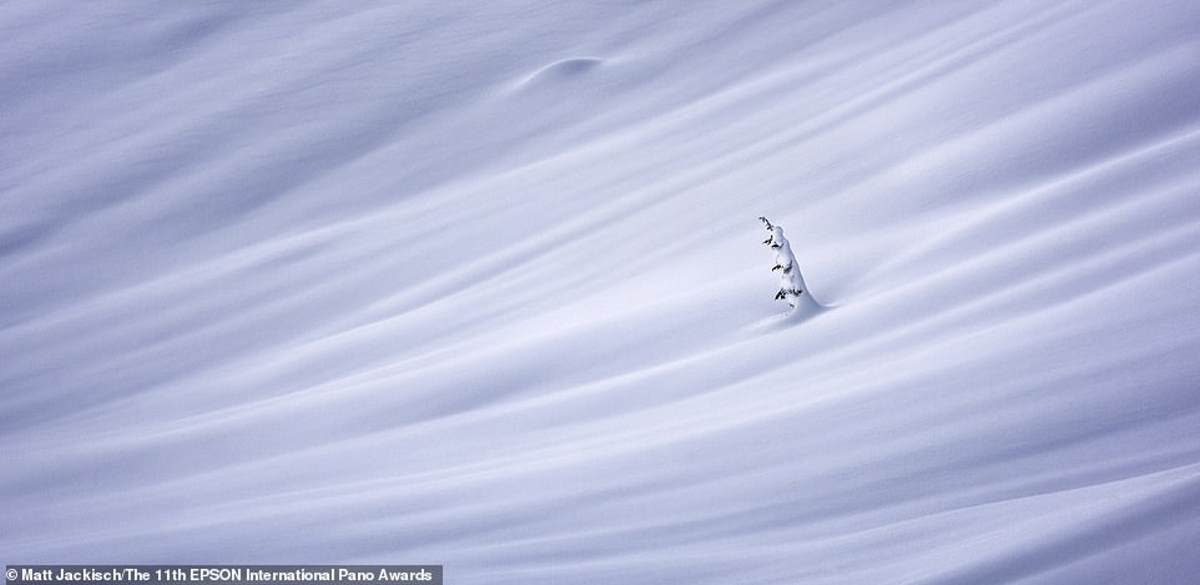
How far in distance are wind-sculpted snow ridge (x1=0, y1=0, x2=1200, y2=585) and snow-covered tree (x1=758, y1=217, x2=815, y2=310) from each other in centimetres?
15

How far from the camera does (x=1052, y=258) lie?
3344mm

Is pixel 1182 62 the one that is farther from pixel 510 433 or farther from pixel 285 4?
pixel 285 4

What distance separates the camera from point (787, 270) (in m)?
3.68

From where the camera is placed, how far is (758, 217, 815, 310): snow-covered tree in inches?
142

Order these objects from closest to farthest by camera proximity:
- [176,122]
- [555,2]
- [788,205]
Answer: [788,205] < [176,122] < [555,2]

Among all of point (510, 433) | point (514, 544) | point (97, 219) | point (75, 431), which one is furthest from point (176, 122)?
point (514, 544)

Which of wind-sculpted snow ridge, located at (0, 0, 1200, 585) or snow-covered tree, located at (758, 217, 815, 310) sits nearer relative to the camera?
wind-sculpted snow ridge, located at (0, 0, 1200, 585)

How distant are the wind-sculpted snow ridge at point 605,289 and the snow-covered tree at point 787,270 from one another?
149 mm

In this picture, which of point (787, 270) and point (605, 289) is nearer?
point (787, 270)

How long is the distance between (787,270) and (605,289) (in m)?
1.09

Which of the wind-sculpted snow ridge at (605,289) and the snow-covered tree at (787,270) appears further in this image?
the snow-covered tree at (787,270)

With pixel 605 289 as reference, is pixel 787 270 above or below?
below

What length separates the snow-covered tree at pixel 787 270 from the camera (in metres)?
3.60

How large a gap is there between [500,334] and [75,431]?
1563 millimetres
